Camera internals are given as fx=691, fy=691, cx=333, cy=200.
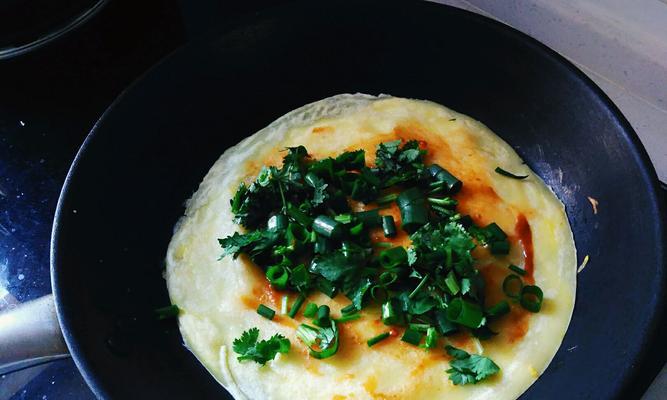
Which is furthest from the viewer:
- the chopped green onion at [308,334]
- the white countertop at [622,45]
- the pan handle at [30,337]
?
the white countertop at [622,45]

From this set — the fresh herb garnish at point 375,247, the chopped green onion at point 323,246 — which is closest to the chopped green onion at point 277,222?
the fresh herb garnish at point 375,247

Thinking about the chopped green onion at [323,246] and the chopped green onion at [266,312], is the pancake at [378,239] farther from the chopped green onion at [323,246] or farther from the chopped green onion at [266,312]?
the chopped green onion at [323,246]

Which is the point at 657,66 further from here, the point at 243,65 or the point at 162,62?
the point at 162,62

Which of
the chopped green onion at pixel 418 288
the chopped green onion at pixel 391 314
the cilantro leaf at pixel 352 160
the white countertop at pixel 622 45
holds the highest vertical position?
the white countertop at pixel 622 45

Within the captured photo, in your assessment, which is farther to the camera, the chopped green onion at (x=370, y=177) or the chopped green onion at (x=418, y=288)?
the chopped green onion at (x=370, y=177)

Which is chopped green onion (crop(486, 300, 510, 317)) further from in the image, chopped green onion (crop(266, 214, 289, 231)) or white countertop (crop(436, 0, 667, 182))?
white countertop (crop(436, 0, 667, 182))

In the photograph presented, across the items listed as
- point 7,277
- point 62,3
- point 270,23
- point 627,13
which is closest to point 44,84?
point 62,3

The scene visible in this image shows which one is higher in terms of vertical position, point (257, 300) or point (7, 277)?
point (257, 300)
